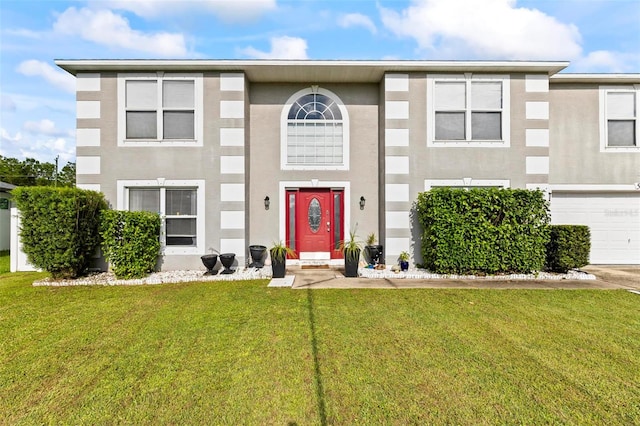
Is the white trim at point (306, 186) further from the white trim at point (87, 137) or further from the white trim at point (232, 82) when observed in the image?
the white trim at point (87, 137)

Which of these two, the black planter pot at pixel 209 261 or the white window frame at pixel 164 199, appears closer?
the black planter pot at pixel 209 261

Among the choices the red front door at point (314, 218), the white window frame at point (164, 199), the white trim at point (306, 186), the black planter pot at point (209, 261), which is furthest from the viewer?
the red front door at point (314, 218)

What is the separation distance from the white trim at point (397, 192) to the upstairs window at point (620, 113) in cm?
598

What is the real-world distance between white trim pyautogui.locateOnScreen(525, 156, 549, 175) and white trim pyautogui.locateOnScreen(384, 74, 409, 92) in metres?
3.77

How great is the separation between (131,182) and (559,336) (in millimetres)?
9102

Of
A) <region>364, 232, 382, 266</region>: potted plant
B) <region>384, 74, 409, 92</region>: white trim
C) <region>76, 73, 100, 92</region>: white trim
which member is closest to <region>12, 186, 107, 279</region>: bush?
<region>76, 73, 100, 92</region>: white trim

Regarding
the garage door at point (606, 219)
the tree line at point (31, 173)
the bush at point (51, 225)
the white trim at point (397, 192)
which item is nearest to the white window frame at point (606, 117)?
the garage door at point (606, 219)

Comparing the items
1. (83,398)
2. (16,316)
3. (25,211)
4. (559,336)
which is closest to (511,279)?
(559,336)

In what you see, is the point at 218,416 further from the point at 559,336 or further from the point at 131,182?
the point at 131,182

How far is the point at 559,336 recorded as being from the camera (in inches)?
142

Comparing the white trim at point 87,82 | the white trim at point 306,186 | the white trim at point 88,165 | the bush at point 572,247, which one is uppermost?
the white trim at point 87,82

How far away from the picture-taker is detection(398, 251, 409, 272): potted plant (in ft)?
23.7

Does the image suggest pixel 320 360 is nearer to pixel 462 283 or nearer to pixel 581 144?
pixel 462 283

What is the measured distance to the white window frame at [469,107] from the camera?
24.6ft
